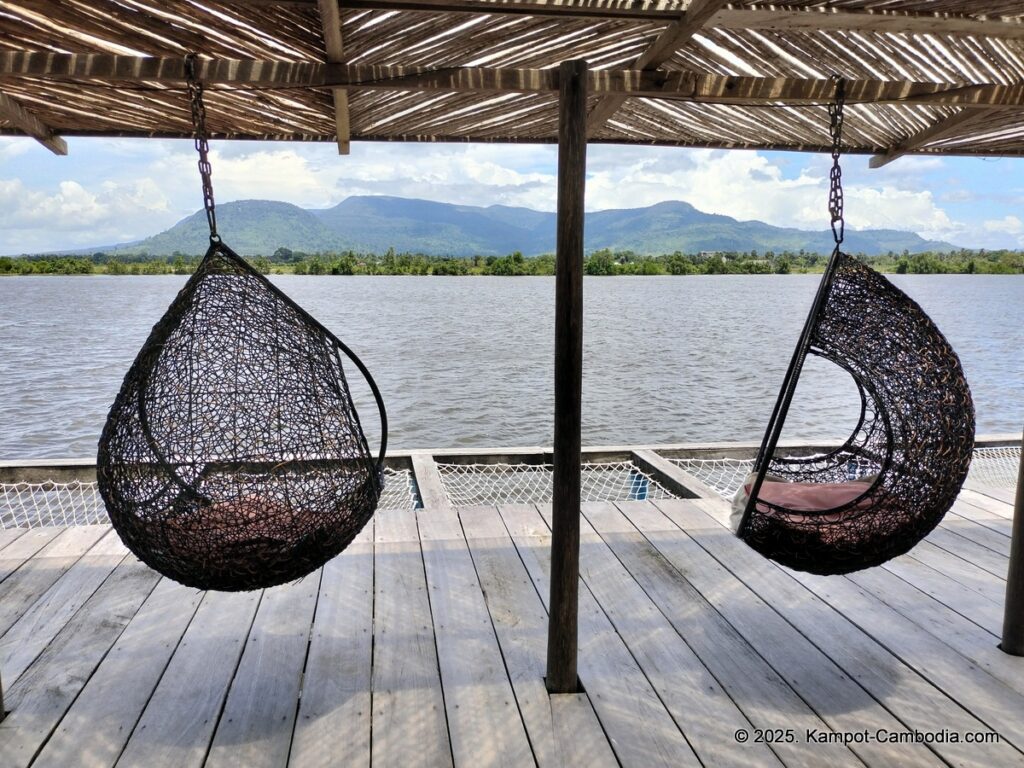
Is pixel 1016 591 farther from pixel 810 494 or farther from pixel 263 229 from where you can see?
pixel 263 229

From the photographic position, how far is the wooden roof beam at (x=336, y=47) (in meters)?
2.09

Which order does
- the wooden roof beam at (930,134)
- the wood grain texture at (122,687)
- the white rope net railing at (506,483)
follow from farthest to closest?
the white rope net railing at (506,483) → the wooden roof beam at (930,134) → the wood grain texture at (122,687)

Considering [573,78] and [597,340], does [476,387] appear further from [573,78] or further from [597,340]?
[573,78]

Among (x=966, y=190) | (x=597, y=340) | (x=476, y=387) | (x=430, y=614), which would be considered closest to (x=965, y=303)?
(x=597, y=340)

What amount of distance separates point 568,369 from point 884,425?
97cm

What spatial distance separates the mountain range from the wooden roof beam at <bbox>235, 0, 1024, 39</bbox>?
151 ft

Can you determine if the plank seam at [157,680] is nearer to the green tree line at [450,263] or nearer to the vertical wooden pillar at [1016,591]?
the vertical wooden pillar at [1016,591]

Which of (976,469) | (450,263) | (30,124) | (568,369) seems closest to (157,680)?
(568,369)

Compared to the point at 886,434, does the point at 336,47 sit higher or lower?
higher

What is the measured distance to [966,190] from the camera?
130625 millimetres

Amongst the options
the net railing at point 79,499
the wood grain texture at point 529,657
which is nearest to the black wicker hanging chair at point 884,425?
the wood grain texture at point 529,657

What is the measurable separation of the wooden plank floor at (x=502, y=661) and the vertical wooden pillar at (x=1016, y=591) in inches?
2.3

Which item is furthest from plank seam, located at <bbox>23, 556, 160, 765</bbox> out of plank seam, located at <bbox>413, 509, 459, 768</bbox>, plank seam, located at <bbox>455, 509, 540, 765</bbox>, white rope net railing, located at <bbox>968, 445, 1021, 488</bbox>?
white rope net railing, located at <bbox>968, 445, 1021, 488</bbox>

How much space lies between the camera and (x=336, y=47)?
2303 mm
